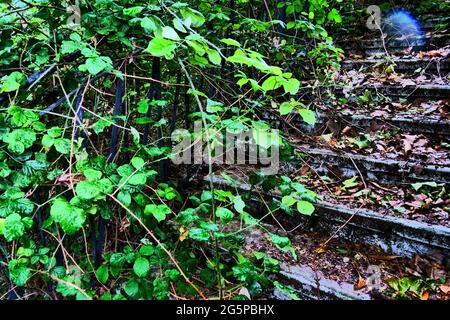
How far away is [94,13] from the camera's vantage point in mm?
1280

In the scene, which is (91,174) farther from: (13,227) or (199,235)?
(199,235)

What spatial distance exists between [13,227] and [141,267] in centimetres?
45

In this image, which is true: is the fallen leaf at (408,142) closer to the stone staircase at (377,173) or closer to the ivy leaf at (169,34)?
the stone staircase at (377,173)

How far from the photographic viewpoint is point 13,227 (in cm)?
101

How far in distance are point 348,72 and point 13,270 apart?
3372mm

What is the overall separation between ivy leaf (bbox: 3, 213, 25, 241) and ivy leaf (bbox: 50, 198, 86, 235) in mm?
172

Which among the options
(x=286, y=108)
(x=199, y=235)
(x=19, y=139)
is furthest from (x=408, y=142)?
(x=19, y=139)

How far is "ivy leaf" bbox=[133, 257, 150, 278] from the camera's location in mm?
1137

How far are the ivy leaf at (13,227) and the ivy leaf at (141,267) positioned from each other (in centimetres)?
40

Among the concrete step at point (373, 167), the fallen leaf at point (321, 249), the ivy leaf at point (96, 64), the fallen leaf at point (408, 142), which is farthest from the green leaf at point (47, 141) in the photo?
the fallen leaf at point (408, 142)

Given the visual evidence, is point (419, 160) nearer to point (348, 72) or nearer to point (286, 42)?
point (286, 42)

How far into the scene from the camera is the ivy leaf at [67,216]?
0.93 metres

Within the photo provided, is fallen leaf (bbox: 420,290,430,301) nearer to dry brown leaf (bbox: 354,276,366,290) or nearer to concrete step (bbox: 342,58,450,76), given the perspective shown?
dry brown leaf (bbox: 354,276,366,290)

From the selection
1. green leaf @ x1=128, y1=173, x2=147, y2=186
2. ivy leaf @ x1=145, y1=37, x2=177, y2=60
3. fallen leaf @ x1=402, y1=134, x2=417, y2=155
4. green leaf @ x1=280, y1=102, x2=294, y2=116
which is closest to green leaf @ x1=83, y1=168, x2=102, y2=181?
green leaf @ x1=128, y1=173, x2=147, y2=186
